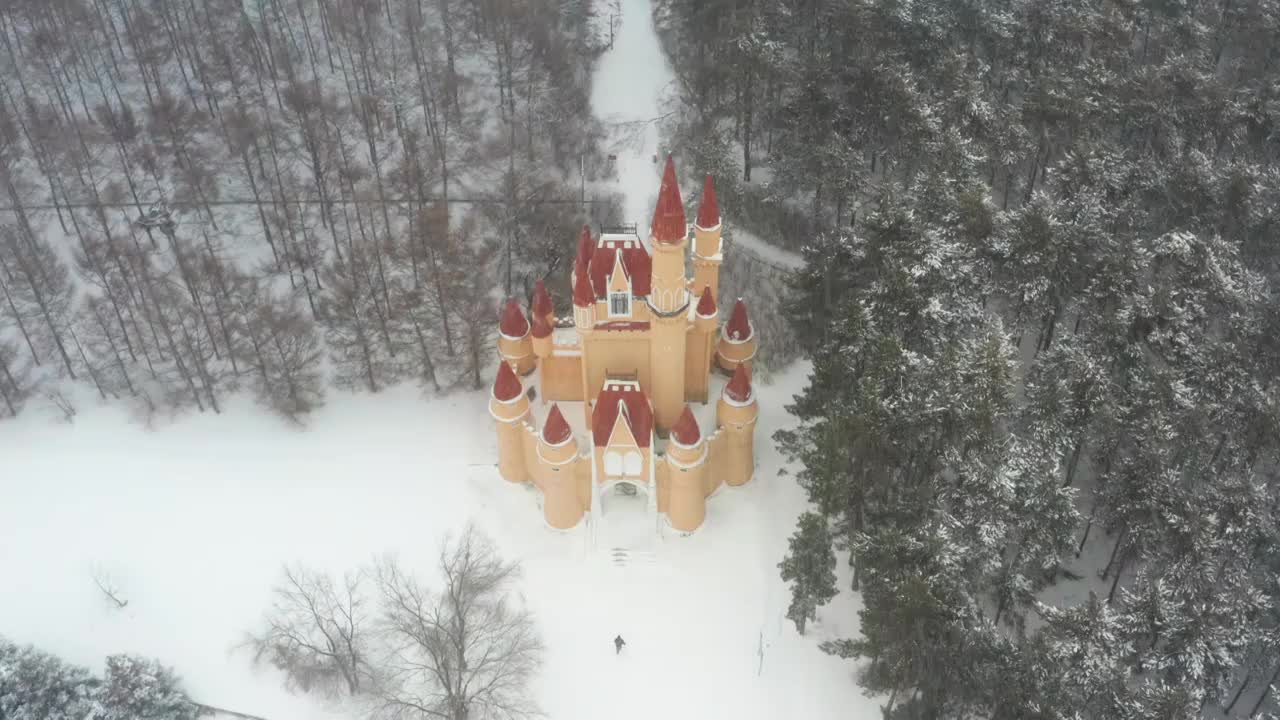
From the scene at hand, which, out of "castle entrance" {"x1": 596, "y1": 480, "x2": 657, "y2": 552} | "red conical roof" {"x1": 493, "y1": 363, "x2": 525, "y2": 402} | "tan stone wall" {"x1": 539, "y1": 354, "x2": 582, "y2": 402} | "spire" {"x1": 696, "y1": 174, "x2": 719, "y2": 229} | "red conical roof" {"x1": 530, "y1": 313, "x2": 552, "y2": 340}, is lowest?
"castle entrance" {"x1": 596, "y1": 480, "x2": 657, "y2": 552}

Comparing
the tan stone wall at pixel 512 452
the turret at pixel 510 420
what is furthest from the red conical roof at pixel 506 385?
the tan stone wall at pixel 512 452

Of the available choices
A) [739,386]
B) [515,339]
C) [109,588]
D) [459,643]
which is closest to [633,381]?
[739,386]

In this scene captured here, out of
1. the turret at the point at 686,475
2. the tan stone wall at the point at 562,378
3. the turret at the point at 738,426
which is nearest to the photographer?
the turret at the point at 686,475

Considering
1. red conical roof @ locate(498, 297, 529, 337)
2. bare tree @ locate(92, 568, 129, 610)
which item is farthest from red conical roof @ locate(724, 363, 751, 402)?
bare tree @ locate(92, 568, 129, 610)

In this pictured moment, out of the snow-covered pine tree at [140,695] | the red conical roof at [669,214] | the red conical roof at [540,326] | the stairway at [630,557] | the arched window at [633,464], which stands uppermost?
the red conical roof at [669,214]

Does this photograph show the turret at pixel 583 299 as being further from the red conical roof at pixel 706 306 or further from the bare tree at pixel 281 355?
the bare tree at pixel 281 355

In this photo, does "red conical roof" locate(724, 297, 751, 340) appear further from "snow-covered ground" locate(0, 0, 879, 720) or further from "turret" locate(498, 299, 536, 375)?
"turret" locate(498, 299, 536, 375)
